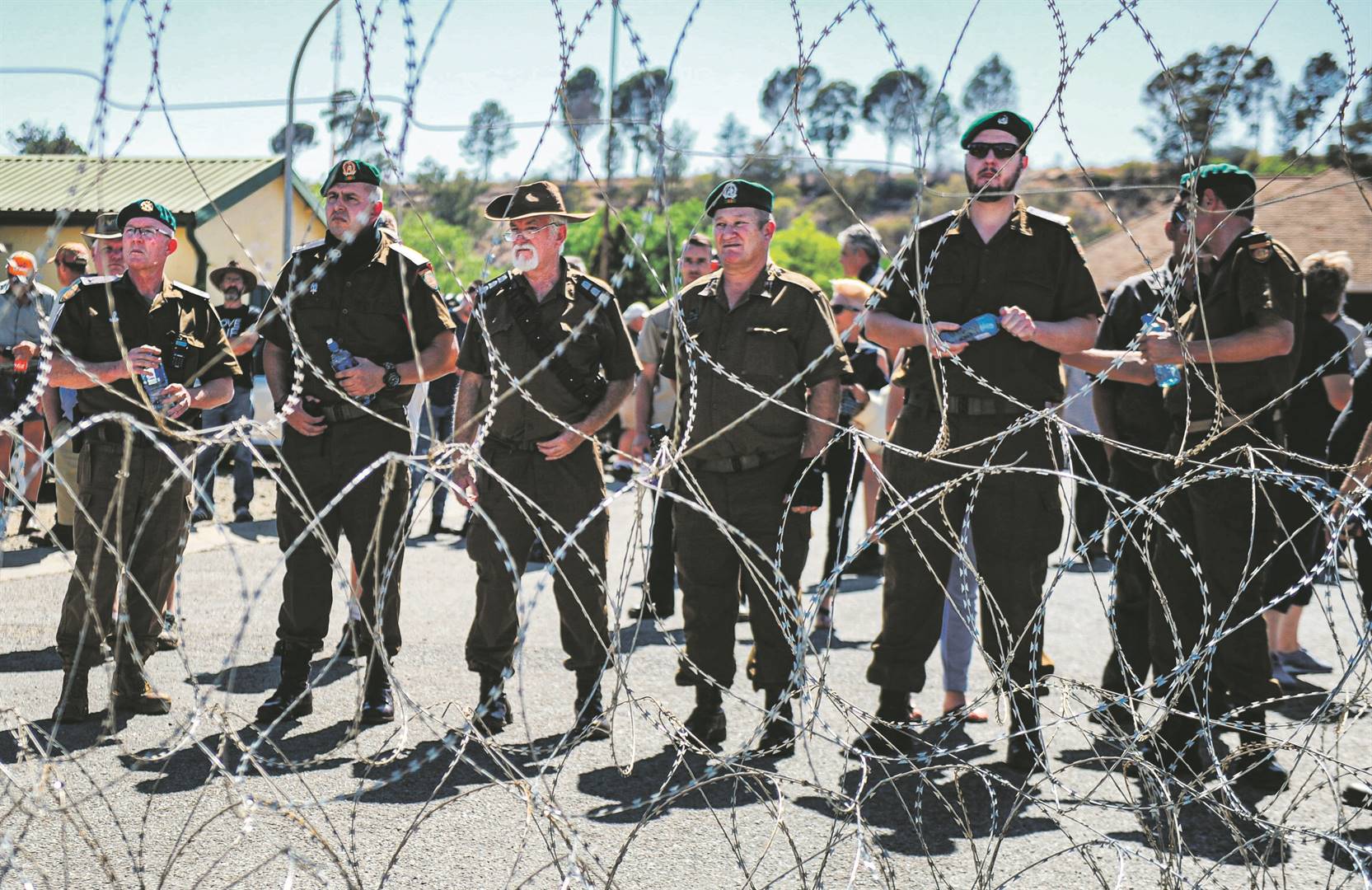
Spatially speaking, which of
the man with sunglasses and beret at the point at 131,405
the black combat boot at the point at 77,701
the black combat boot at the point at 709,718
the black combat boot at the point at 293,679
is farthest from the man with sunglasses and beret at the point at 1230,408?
the black combat boot at the point at 77,701

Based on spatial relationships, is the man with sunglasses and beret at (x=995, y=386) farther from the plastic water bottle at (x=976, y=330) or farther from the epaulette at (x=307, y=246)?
the epaulette at (x=307, y=246)

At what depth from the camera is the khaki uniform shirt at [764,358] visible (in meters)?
4.54

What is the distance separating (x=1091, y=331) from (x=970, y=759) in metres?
1.53

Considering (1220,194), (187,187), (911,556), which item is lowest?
(911,556)

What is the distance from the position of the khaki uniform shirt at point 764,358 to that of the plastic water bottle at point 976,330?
16.1 inches

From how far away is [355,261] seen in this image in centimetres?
476

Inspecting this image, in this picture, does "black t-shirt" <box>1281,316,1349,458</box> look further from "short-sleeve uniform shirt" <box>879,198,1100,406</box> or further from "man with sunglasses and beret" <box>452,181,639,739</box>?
"man with sunglasses and beret" <box>452,181,639,739</box>

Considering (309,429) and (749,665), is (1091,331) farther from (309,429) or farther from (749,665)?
(309,429)

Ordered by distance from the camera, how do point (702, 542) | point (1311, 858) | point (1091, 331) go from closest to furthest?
point (1311, 858)
point (1091, 331)
point (702, 542)

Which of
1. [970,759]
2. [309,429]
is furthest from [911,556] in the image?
[309,429]

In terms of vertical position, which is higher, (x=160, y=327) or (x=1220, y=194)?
(x=1220, y=194)

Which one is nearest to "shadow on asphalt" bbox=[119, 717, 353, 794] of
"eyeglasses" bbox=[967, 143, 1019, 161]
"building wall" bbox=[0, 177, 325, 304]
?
"eyeglasses" bbox=[967, 143, 1019, 161]

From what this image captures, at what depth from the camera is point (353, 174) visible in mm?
4586

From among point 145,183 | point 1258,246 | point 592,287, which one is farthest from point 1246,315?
point 145,183
